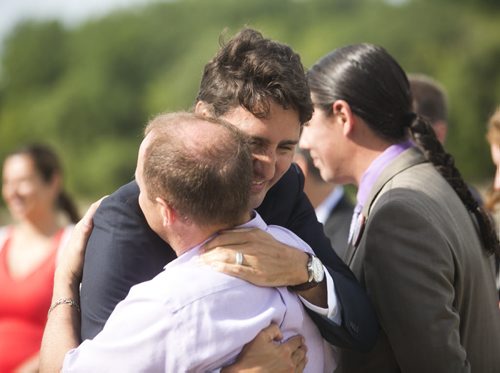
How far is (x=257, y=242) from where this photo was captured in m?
2.16

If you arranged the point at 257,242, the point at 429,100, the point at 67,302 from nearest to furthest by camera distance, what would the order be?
the point at 257,242 → the point at 67,302 → the point at 429,100

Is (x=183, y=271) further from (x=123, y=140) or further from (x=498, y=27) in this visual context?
(x=123, y=140)

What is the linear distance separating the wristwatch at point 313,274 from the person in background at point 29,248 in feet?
9.48

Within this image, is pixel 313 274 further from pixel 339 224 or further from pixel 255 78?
pixel 339 224

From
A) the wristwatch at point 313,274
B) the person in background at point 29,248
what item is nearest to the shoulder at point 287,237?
the wristwatch at point 313,274

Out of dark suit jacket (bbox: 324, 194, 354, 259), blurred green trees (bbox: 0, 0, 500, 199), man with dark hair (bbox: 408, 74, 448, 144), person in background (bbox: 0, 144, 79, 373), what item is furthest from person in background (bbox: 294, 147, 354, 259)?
blurred green trees (bbox: 0, 0, 500, 199)

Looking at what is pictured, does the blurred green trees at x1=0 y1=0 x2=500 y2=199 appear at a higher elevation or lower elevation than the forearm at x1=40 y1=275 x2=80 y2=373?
lower

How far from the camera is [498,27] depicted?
25781 mm

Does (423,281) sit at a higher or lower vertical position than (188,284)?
lower

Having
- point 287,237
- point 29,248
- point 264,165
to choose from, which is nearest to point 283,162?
point 264,165

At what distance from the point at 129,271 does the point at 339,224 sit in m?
2.91

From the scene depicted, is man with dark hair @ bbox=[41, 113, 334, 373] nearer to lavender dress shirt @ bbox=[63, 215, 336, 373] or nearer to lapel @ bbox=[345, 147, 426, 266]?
lavender dress shirt @ bbox=[63, 215, 336, 373]

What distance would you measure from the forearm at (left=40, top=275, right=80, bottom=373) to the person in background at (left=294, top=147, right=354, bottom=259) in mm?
2584

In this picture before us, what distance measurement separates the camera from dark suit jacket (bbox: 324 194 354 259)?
474 centimetres
